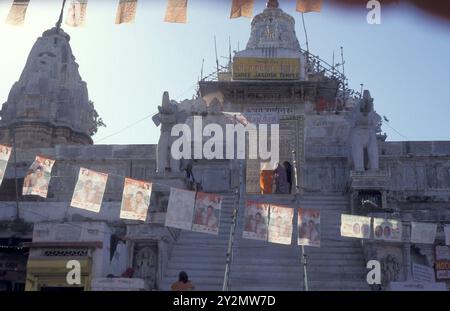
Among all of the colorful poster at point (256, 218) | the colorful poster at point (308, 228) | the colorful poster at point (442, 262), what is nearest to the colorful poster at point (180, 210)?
the colorful poster at point (256, 218)

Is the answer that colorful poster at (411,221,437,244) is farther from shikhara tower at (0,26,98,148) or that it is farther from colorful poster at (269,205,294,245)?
shikhara tower at (0,26,98,148)

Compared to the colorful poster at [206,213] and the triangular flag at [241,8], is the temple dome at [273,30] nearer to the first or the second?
the triangular flag at [241,8]

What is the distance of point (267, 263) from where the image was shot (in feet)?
52.4

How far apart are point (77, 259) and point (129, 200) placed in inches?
79.6

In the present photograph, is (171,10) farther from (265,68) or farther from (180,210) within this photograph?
(265,68)

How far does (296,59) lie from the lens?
118 ft

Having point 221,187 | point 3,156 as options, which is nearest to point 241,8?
point 3,156

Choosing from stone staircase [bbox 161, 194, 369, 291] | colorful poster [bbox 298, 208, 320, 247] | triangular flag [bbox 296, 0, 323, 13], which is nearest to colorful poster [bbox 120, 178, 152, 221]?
stone staircase [bbox 161, 194, 369, 291]

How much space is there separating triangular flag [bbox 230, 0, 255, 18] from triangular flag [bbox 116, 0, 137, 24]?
240 cm

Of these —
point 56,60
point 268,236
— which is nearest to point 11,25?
point 268,236

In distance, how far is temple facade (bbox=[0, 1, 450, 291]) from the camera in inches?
608

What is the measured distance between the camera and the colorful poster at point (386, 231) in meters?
14.9

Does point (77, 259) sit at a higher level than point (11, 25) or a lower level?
lower
